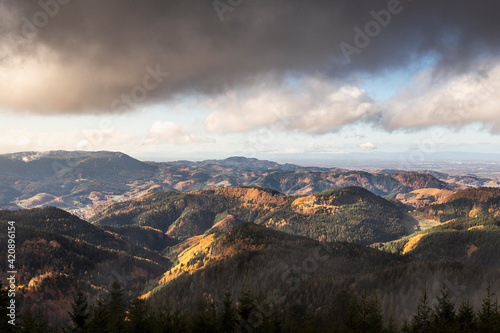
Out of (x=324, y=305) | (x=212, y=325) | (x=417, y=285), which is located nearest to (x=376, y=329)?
(x=212, y=325)

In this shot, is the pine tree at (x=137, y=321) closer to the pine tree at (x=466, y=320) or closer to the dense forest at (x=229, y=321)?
the dense forest at (x=229, y=321)

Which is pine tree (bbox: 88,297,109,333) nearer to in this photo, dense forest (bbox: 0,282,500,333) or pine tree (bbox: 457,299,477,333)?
dense forest (bbox: 0,282,500,333)

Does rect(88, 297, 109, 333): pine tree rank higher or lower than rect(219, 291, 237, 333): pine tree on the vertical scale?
higher

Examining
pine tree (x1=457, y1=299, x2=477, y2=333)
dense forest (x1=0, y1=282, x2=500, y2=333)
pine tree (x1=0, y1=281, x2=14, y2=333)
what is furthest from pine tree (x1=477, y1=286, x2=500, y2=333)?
pine tree (x1=0, y1=281, x2=14, y2=333)

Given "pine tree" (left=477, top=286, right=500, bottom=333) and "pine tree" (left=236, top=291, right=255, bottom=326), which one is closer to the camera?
"pine tree" (left=477, top=286, right=500, bottom=333)

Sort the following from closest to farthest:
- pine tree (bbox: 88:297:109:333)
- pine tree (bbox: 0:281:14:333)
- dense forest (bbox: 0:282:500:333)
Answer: pine tree (bbox: 88:297:109:333)
dense forest (bbox: 0:282:500:333)
pine tree (bbox: 0:281:14:333)

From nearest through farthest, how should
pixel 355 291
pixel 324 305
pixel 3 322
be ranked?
1. pixel 3 322
2. pixel 324 305
3. pixel 355 291

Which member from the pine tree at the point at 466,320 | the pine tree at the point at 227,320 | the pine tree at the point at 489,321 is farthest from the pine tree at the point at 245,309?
the pine tree at the point at 466,320

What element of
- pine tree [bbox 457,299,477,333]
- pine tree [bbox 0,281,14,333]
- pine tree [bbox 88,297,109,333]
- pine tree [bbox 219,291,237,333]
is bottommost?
pine tree [bbox 457,299,477,333]

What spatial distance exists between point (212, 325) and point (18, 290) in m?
187

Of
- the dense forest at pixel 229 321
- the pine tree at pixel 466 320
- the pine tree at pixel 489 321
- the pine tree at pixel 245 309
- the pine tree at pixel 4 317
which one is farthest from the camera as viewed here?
the pine tree at pixel 466 320

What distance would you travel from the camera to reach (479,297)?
→ 159125 mm

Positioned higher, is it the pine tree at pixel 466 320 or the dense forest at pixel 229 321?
the dense forest at pixel 229 321

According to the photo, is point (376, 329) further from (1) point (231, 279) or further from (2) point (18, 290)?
(2) point (18, 290)
